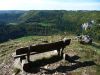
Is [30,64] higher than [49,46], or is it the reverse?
[49,46]

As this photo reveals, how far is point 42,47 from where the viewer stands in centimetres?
1641

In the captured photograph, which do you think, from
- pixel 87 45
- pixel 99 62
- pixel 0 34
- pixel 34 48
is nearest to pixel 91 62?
pixel 99 62

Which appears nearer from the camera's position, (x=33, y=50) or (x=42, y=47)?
(x=33, y=50)

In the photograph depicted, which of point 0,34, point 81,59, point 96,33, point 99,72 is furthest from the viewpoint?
point 0,34

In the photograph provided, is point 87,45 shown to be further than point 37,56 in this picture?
Yes

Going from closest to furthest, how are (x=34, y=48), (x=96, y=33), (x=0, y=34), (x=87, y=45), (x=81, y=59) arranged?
(x=34, y=48)
(x=81, y=59)
(x=87, y=45)
(x=96, y=33)
(x=0, y=34)

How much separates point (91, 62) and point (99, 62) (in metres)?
0.60

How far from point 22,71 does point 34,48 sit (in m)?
1.85

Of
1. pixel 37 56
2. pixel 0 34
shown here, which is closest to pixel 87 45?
pixel 37 56

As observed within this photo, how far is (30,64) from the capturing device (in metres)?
16.3

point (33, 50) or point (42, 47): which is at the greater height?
point (42, 47)

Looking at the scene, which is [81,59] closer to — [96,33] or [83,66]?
[83,66]

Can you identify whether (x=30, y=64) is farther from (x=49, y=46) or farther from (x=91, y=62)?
(x=91, y=62)

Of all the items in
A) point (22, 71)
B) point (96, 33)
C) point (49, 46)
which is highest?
point (49, 46)
